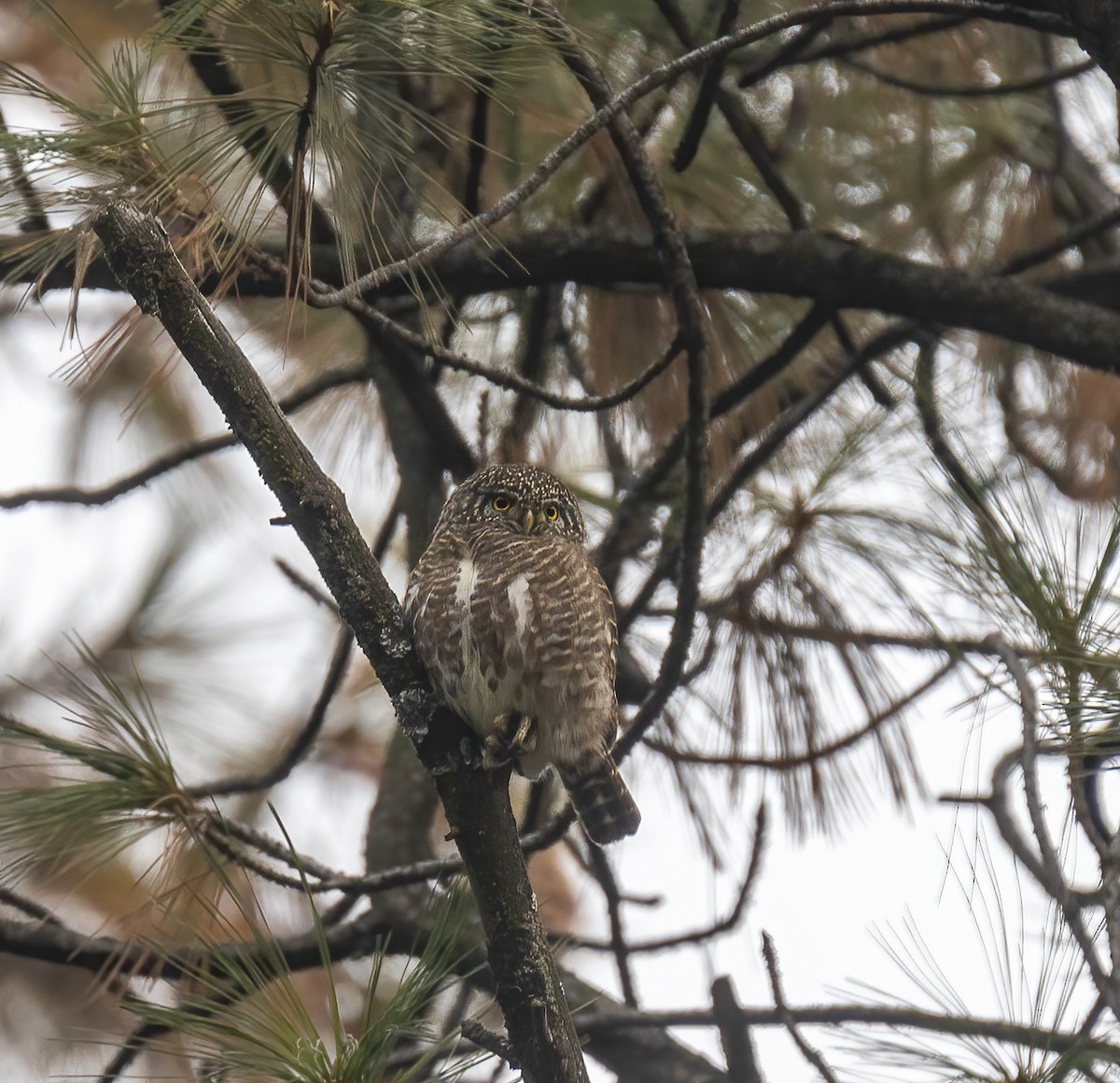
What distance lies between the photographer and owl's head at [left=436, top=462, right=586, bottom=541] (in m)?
3.13

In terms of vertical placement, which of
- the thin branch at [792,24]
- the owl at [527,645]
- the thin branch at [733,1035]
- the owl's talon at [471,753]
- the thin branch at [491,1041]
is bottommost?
the thin branch at [491,1041]

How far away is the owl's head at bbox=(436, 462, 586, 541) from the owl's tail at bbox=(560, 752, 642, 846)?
22.1 inches

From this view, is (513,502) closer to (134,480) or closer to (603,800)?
(603,800)

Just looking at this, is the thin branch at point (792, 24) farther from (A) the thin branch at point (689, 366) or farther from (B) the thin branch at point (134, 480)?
(B) the thin branch at point (134, 480)

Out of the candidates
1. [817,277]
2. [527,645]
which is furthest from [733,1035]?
[817,277]

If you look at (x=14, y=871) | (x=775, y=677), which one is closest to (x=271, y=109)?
(x=14, y=871)

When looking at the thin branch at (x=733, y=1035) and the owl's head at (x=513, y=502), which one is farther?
the owl's head at (x=513, y=502)

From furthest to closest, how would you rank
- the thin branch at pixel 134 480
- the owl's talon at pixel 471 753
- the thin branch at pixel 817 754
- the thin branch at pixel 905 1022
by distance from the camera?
the thin branch at pixel 817 754, the thin branch at pixel 134 480, the owl's talon at pixel 471 753, the thin branch at pixel 905 1022

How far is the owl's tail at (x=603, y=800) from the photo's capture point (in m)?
2.92

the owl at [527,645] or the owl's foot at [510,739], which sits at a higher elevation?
the owl at [527,645]

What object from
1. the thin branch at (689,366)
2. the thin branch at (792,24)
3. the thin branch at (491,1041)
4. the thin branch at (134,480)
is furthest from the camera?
the thin branch at (134,480)

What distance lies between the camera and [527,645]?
9.02ft

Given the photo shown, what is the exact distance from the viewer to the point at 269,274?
273cm

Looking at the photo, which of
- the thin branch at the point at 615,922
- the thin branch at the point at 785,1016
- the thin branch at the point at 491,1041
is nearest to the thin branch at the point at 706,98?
the thin branch at the point at 615,922
